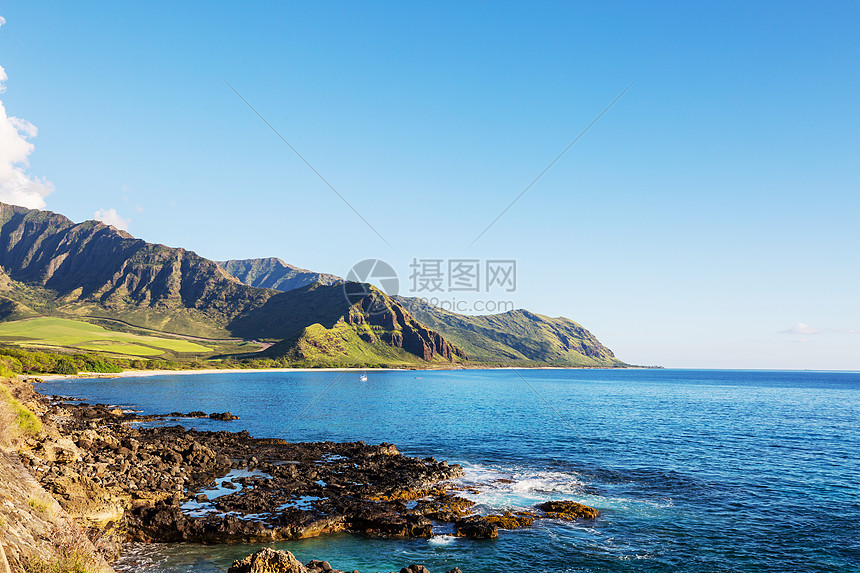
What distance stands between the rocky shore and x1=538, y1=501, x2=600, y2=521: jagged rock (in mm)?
77

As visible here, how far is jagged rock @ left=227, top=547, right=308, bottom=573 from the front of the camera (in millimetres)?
19406

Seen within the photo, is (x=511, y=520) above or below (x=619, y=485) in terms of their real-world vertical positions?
above

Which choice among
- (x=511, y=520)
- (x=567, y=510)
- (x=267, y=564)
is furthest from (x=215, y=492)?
(x=567, y=510)

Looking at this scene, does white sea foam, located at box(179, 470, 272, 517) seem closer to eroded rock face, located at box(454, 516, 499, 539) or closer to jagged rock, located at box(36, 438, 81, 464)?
jagged rock, located at box(36, 438, 81, 464)

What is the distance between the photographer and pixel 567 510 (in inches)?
1406

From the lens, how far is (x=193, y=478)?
41.8 meters

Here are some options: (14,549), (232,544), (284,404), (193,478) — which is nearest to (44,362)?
(284,404)

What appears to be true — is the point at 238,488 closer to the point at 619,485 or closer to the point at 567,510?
the point at 567,510

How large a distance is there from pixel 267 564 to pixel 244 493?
2071 centimetres

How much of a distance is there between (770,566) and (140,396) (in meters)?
132

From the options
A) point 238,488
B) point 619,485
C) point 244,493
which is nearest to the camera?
point 244,493

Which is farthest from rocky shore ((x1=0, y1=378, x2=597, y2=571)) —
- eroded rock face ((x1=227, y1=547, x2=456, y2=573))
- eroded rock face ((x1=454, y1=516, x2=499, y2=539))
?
eroded rock face ((x1=227, y1=547, x2=456, y2=573))

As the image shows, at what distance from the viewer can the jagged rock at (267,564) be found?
19.4 metres

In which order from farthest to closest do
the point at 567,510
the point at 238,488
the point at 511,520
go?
the point at 238,488
the point at 567,510
the point at 511,520
